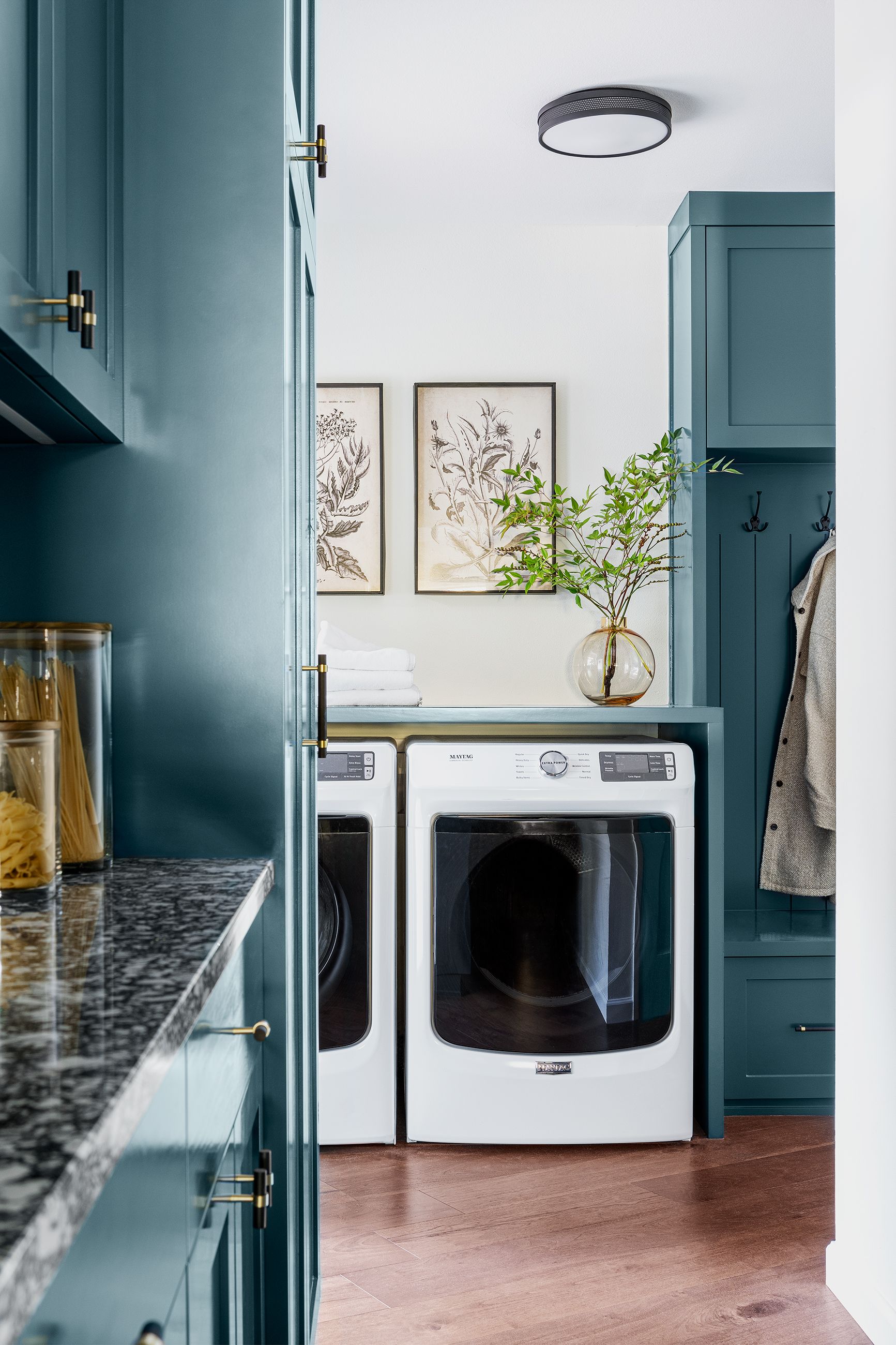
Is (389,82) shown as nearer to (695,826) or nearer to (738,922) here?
(695,826)

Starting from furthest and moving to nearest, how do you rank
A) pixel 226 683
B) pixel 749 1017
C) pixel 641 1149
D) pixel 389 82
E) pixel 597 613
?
pixel 597 613 < pixel 749 1017 < pixel 641 1149 < pixel 389 82 < pixel 226 683

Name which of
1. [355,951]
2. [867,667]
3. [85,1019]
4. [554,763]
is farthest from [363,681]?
[85,1019]

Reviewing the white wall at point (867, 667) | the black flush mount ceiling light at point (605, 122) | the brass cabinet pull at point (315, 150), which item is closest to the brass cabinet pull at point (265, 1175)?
the white wall at point (867, 667)

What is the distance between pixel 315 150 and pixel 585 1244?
6.58ft

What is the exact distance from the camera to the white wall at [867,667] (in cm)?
178

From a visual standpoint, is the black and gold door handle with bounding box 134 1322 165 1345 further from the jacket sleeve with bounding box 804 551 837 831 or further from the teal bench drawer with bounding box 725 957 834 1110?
the jacket sleeve with bounding box 804 551 837 831

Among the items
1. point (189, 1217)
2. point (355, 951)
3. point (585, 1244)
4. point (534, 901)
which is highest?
point (189, 1217)

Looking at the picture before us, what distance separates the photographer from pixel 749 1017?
2.82 meters

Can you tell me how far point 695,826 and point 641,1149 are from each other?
2.58 ft

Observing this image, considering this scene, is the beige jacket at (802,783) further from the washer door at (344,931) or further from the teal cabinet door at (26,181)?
the teal cabinet door at (26,181)

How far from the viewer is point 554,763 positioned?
2.58 m

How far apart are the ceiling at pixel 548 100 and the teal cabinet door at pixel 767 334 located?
201 mm

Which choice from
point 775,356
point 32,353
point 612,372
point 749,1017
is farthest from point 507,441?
point 32,353

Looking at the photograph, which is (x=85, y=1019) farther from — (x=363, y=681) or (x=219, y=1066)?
(x=363, y=681)
